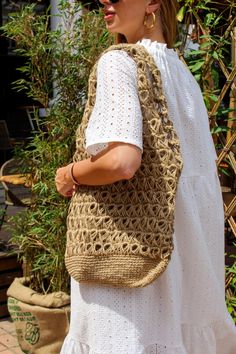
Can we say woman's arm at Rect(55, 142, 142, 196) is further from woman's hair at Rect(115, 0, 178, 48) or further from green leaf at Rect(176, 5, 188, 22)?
green leaf at Rect(176, 5, 188, 22)

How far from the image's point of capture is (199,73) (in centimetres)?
297

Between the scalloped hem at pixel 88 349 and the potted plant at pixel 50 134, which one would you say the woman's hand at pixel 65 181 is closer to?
the scalloped hem at pixel 88 349

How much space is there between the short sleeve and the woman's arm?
0.06 ft

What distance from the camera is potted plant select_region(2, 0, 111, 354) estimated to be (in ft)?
9.36

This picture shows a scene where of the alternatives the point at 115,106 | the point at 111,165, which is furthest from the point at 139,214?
the point at 115,106

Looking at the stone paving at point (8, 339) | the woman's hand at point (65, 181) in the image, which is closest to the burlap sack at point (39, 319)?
the stone paving at point (8, 339)

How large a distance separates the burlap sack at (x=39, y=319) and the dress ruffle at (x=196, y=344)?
4.03ft

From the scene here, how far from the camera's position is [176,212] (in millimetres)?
1578

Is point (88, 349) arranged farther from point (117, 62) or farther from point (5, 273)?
point (5, 273)

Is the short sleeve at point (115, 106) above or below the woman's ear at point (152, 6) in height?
below

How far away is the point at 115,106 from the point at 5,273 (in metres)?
2.44

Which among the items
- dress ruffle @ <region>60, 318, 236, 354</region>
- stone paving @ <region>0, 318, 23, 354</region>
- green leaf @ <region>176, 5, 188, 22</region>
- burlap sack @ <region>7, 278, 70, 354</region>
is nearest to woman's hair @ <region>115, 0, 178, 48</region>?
dress ruffle @ <region>60, 318, 236, 354</region>

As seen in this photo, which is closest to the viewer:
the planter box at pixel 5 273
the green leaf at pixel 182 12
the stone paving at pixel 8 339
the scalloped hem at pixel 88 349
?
the scalloped hem at pixel 88 349

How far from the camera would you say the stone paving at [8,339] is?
3234 mm
